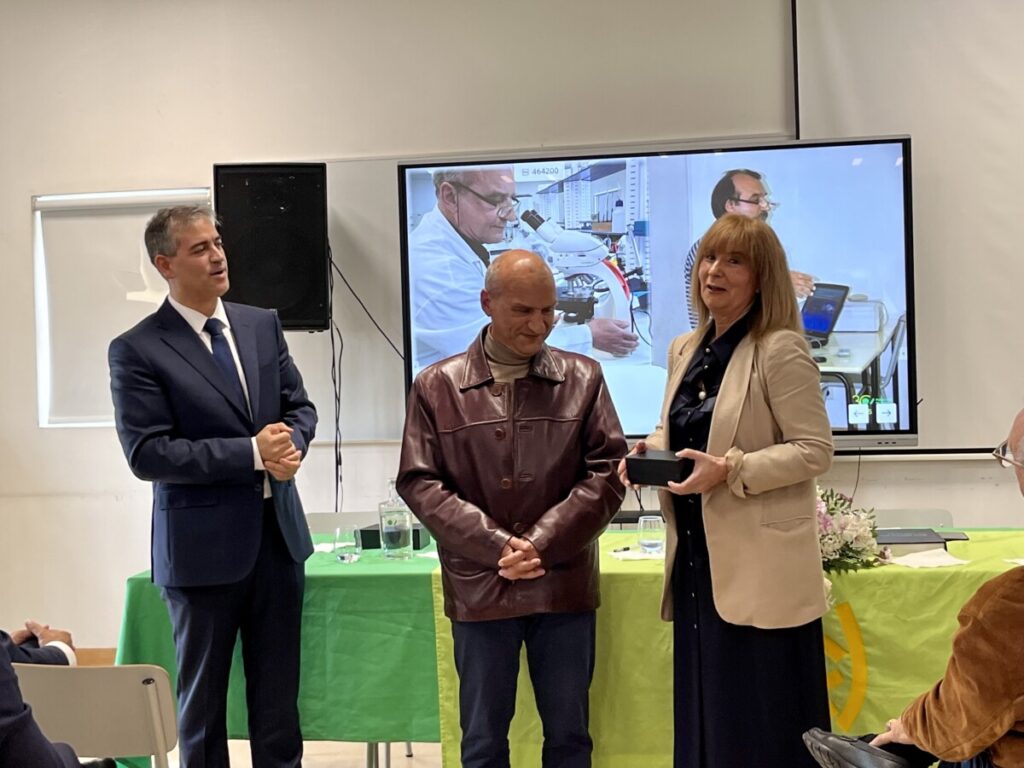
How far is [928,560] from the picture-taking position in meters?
2.52

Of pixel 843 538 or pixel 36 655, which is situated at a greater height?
pixel 843 538

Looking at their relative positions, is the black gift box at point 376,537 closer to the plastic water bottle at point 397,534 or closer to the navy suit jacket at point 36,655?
the plastic water bottle at point 397,534

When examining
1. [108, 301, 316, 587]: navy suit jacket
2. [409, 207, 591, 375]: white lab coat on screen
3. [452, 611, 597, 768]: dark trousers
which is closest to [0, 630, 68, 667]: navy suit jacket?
[108, 301, 316, 587]: navy suit jacket

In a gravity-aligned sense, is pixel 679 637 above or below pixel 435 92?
below

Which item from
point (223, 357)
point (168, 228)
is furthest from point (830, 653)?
point (168, 228)

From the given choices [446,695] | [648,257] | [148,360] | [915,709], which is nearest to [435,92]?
[648,257]

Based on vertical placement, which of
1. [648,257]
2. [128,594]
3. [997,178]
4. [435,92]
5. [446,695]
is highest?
[435,92]

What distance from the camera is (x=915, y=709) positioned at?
1.50 metres

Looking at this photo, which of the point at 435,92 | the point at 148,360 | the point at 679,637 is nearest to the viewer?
the point at 679,637

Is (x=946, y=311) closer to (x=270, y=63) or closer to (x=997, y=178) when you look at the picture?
(x=997, y=178)

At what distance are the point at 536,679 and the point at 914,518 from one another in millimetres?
1934

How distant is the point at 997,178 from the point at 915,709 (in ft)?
10.6

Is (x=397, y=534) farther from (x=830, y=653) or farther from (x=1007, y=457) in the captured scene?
(x=1007, y=457)

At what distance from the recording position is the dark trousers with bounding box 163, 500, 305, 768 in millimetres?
2424
